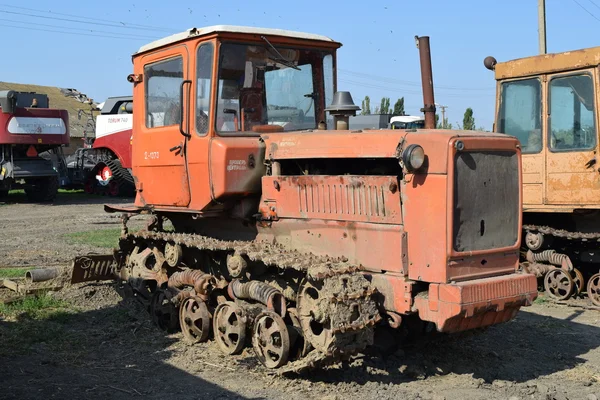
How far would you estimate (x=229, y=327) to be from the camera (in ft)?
22.0

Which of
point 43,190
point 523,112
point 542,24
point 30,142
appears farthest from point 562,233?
point 43,190

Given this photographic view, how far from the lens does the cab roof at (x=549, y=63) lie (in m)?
9.33

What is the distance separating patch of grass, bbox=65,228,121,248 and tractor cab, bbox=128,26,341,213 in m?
5.75

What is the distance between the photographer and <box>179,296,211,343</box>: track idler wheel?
7.05m

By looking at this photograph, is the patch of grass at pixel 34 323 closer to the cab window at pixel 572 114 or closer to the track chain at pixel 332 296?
the track chain at pixel 332 296

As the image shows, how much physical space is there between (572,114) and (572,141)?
38 cm

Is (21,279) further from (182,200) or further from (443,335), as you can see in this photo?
(443,335)

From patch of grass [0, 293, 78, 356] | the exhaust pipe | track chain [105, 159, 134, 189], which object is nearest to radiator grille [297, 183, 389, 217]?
the exhaust pipe

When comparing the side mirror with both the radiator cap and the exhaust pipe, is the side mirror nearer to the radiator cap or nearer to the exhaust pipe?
the radiator cap

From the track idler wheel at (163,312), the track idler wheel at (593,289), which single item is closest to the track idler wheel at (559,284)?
the track idler wheel at (593,289)

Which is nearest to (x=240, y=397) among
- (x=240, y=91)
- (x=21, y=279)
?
(x=240, y=91)

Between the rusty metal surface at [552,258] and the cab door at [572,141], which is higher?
the cab door at [572,141]

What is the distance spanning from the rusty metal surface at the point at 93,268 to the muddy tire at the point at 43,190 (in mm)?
13156

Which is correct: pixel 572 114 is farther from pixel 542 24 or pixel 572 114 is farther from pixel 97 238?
pixel 97 238
